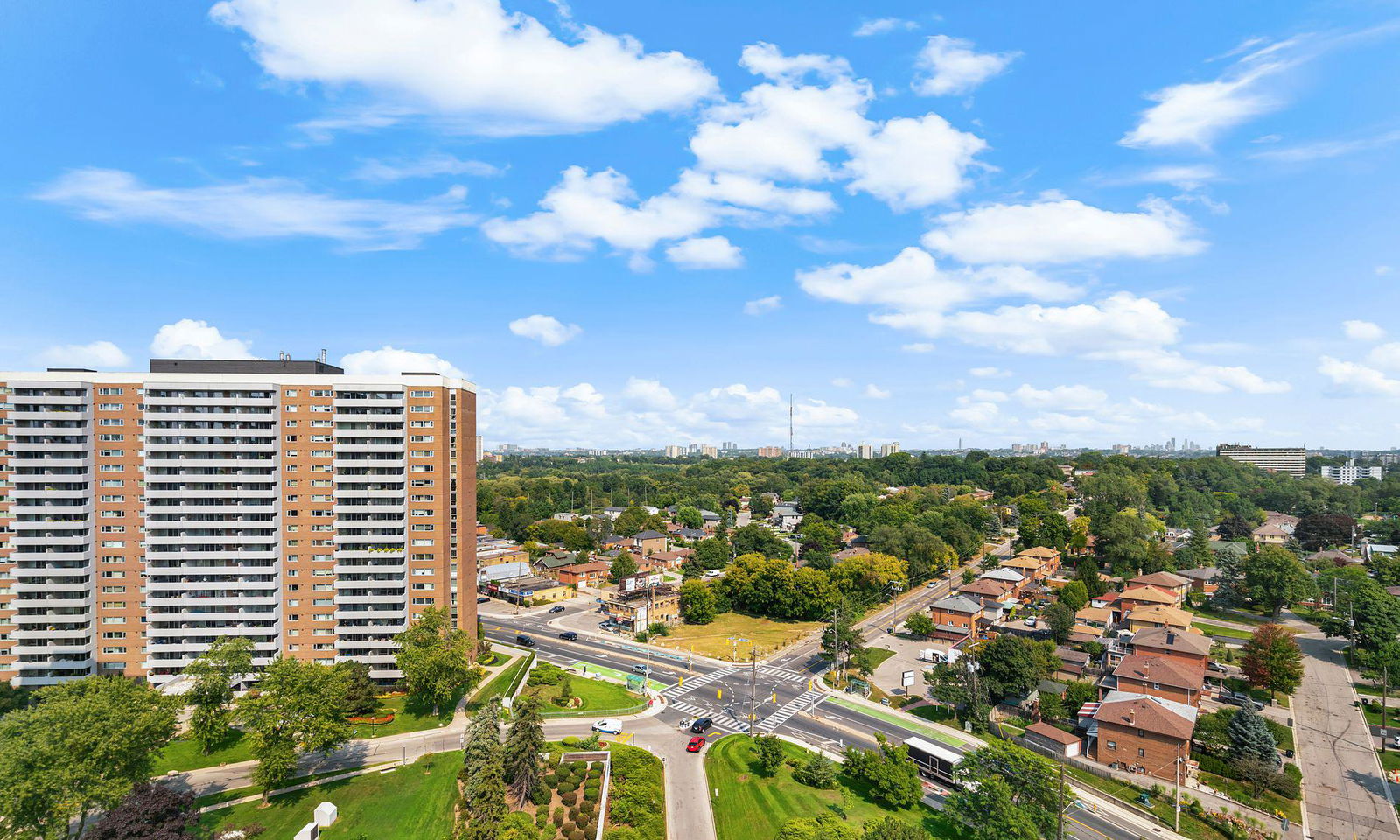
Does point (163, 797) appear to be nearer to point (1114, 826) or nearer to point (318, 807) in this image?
point (318, 807)

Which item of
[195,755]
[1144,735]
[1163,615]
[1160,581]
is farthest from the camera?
[1160,581]

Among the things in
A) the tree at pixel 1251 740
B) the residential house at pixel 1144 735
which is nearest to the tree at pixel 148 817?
the residential house at pixel 1144 735

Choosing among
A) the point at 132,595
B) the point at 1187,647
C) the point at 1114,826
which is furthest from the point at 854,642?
the point at 132,595

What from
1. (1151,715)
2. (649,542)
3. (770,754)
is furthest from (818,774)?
(649,542)

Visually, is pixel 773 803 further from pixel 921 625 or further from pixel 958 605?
pixel 958 605

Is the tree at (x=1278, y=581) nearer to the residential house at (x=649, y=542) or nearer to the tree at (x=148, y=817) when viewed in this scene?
the residential house at (x=649, y=542)
